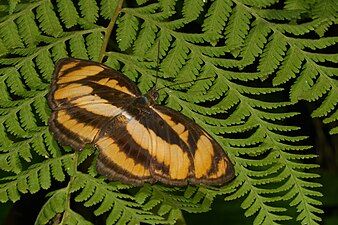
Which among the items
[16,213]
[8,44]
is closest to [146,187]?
[8,44]

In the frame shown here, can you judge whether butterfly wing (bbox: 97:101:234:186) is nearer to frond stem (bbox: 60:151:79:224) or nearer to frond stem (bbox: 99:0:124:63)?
frond stem (bbox: 60:151:79:224)

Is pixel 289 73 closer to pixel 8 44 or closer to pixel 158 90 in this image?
pixel 158 90

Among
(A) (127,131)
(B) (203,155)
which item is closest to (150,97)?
(A) (127,131)

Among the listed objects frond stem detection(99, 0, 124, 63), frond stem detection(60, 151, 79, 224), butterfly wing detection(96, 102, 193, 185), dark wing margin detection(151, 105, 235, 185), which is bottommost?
frond stem detection(60, 151, 79, 224)

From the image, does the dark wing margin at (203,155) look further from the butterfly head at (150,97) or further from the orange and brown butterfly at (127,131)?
the butterfly head at (150,97)

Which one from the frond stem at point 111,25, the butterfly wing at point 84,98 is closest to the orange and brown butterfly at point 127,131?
the butterfly wing at point 84,98

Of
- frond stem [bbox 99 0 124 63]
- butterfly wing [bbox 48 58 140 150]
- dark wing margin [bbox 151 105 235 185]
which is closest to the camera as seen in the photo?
dark wing margin [bbox 151 105 235 185]

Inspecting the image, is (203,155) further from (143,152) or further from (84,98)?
(84,98)

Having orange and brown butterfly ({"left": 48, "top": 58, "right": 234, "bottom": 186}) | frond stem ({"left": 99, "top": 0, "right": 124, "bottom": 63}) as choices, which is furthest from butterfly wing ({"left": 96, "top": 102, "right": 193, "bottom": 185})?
frond stem ({"left": 99, "top": 0, "right": 124, "bottom": 63})

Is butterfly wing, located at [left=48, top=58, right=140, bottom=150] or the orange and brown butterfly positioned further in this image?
butterfly wing, located at [left=48, top=58, right=140, bottom=150]
